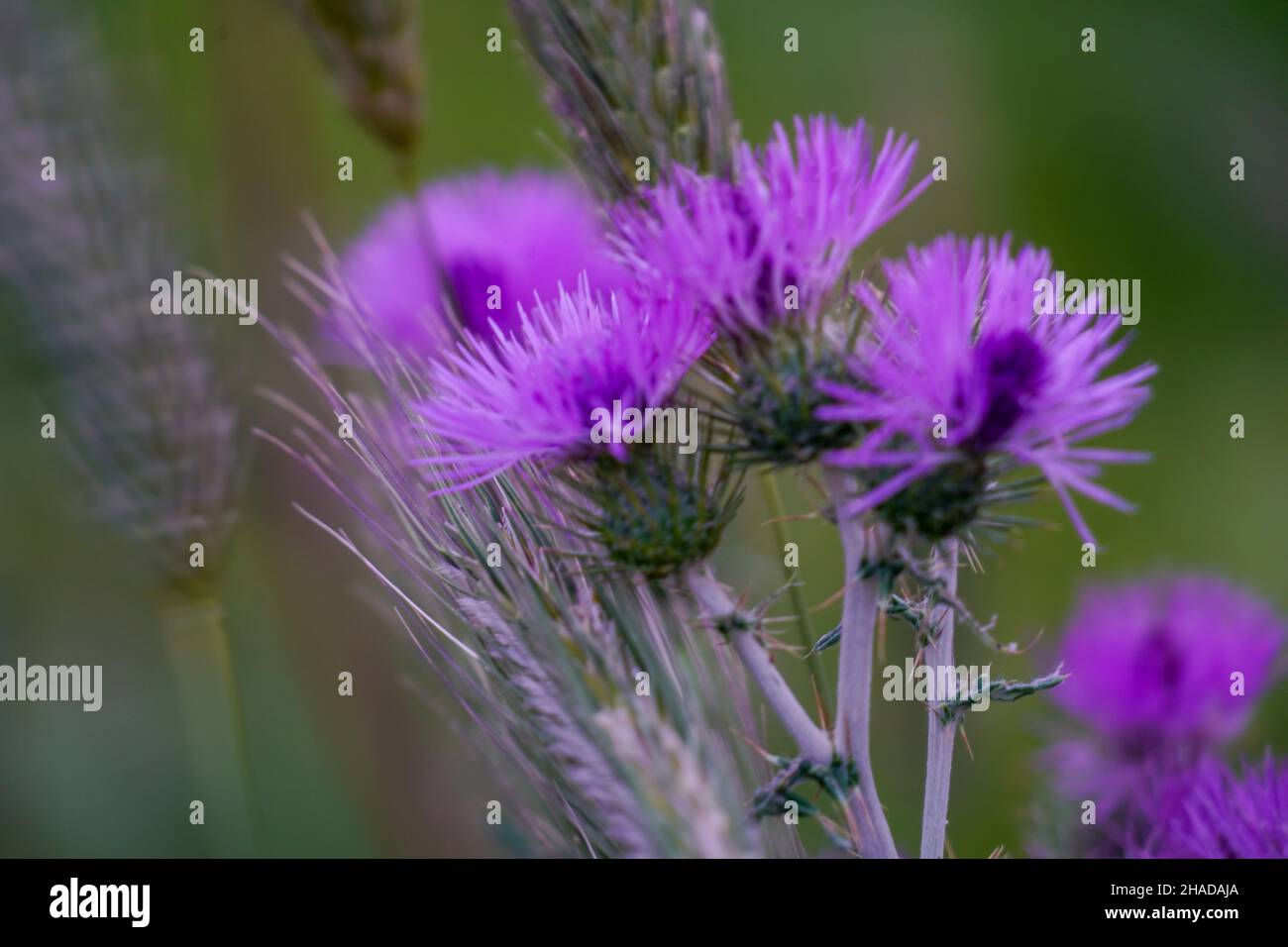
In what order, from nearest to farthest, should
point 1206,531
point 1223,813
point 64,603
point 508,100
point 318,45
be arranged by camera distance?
point 1223,813
point 318,45
point 64,603
point 1206,531
point 508,100

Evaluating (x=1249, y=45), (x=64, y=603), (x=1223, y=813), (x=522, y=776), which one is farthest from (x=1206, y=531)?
(x=64, y=603)

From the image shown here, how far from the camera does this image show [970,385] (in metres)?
0.91

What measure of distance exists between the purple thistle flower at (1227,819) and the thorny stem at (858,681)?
356 millimetres

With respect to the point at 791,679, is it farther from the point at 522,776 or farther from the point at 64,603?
the point at 64,603

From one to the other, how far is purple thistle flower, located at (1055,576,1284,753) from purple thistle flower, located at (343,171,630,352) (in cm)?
83

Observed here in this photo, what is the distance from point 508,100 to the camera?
3.82 m

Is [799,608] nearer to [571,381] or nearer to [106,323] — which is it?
[571,381]

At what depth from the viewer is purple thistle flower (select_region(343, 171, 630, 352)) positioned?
1.74 metres

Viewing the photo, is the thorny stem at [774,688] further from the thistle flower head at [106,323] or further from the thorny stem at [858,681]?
the thistle flower head at [106,323]

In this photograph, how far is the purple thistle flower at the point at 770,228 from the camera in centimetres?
96

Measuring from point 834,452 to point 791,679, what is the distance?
3.97 ft

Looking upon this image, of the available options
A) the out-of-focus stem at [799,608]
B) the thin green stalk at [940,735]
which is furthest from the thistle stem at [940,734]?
the out-of-focus stem at [799,608]

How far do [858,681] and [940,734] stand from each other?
0.09 meters

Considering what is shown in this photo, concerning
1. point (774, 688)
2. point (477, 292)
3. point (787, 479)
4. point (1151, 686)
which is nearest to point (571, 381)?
point (774, 688)
